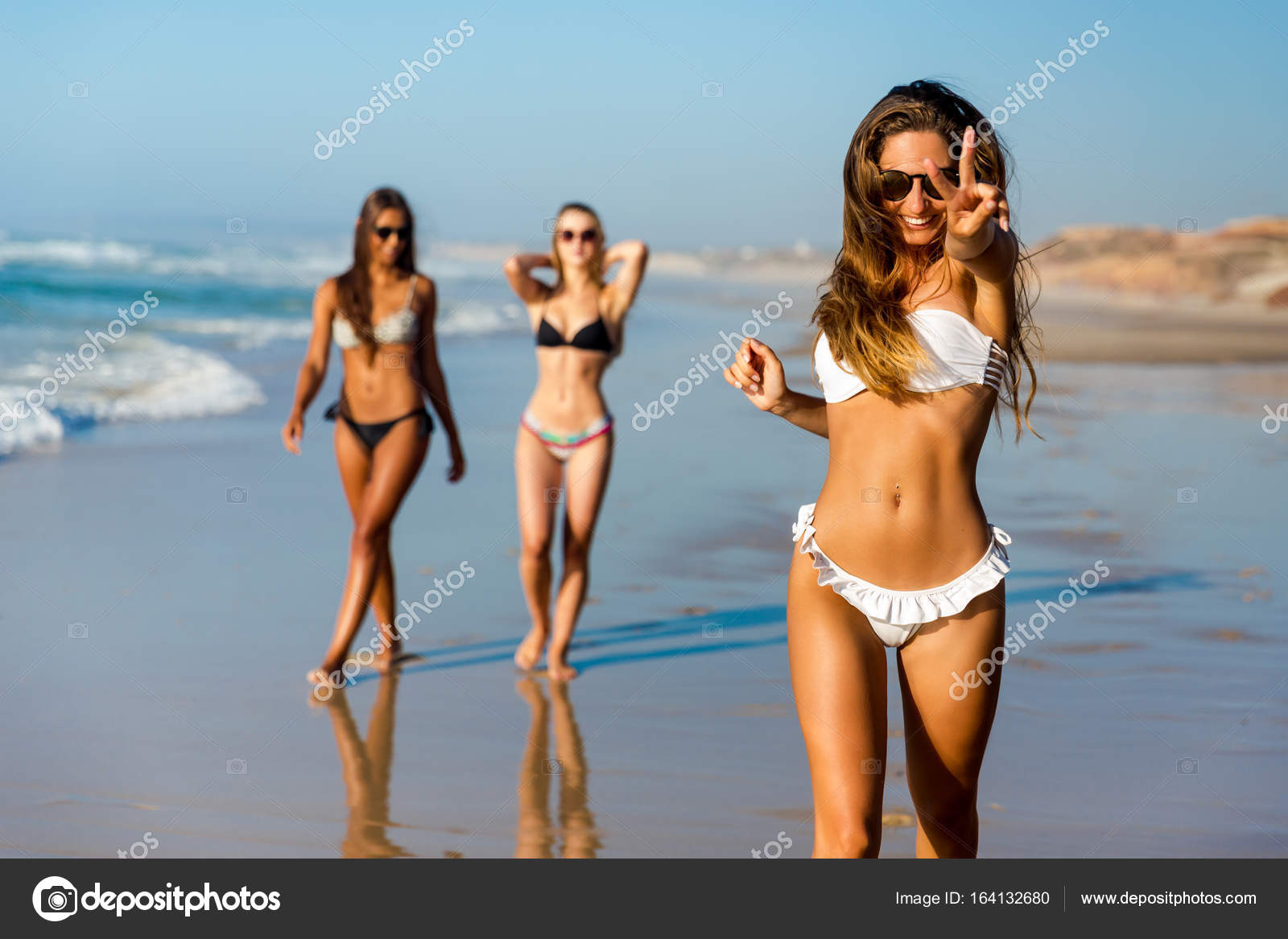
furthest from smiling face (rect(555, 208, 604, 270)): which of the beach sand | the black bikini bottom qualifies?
the beach sand

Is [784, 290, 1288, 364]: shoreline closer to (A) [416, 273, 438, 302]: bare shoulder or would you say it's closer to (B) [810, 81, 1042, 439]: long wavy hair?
(A) [416, 273, 438, 302]: bare shoulder

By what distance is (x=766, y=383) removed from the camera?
10.2 ft

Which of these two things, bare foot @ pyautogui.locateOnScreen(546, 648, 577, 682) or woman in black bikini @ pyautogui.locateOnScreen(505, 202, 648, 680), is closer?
bare foot @ pyautogui.locateOnScreen(546, 648, 577, 682)

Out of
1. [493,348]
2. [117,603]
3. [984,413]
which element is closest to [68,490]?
[117,603]

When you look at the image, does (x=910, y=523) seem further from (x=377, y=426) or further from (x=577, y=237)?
(x=577, y=237)

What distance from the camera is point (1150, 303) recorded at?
107 feet

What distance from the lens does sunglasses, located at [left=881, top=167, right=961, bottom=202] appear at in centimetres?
296

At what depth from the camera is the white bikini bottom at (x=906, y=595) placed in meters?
2.88

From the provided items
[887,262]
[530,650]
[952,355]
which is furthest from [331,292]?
[952,355]

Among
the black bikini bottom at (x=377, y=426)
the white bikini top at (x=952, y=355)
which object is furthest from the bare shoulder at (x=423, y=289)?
the white bikini top at (x=952, y=355)

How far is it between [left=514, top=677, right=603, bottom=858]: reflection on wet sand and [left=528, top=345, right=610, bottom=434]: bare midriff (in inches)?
56.8

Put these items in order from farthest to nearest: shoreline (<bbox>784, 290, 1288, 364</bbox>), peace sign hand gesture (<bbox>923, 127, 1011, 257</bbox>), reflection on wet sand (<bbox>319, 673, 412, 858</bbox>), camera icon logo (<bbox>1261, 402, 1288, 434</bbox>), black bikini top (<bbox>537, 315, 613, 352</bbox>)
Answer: shoreline (<bbox>784, 290, 1288, 364</bbox>), camera icon logo (<bbox>1261, 402, 1288, 434</bbox>), black bikini top (<bbox>537, 315, 613, 352</bbox>), reflection on wet sand (<bbox>319, 673, 412, 858</bbox>), peace sign hand gesture (<bbox>923, 127, 1011, 257</bbox>)

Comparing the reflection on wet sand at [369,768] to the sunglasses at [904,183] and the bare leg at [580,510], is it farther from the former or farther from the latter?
the sunglasses at [904,183]

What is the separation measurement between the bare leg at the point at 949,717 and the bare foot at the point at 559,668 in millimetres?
3322
